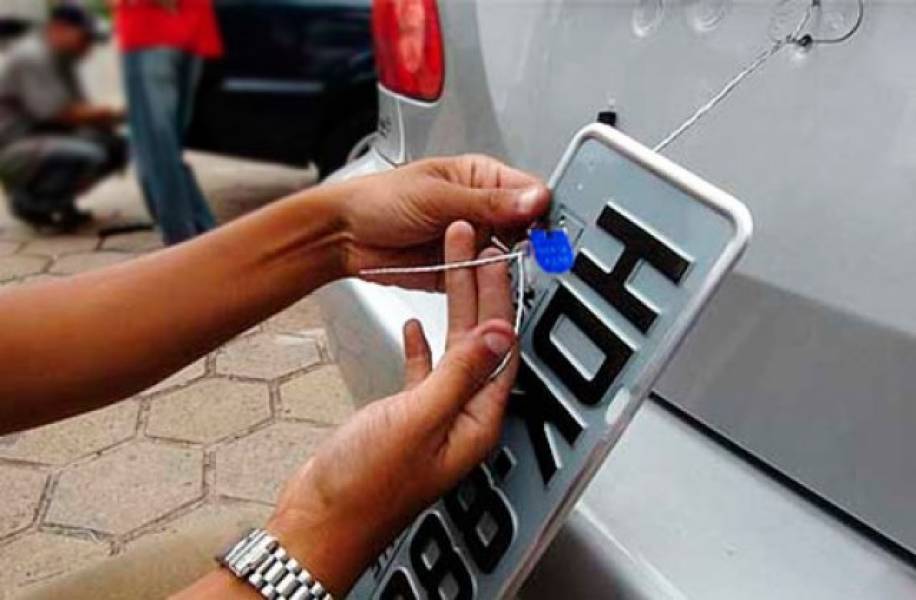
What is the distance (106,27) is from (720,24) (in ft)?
1.56

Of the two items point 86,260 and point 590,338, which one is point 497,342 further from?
point 86,260

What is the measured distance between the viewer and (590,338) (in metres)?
0.65

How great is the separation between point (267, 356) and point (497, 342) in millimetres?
1672

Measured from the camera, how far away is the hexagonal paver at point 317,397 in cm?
197

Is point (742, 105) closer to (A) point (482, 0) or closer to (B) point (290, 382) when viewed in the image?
(A) point (482, 0)

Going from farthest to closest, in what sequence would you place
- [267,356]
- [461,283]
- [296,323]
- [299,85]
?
[299,85], [296,323], [267,356], [461,283]

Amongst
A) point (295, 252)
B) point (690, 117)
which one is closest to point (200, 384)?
point (295, 252)

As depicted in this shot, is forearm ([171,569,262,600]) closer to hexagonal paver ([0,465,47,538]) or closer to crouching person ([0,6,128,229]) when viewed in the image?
crouching person ([0,6,128,229])

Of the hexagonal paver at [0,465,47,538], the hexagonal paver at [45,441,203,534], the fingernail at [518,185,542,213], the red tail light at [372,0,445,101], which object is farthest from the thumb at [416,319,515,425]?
the hexagonal paver at [0,465,47,538]

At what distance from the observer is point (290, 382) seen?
6.99ft

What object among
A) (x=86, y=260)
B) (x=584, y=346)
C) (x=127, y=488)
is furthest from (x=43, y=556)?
(x=86, y=260)

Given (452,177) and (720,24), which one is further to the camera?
(452,177)

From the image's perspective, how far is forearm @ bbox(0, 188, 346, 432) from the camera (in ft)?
2.80

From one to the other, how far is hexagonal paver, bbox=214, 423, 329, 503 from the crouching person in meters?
1.28
